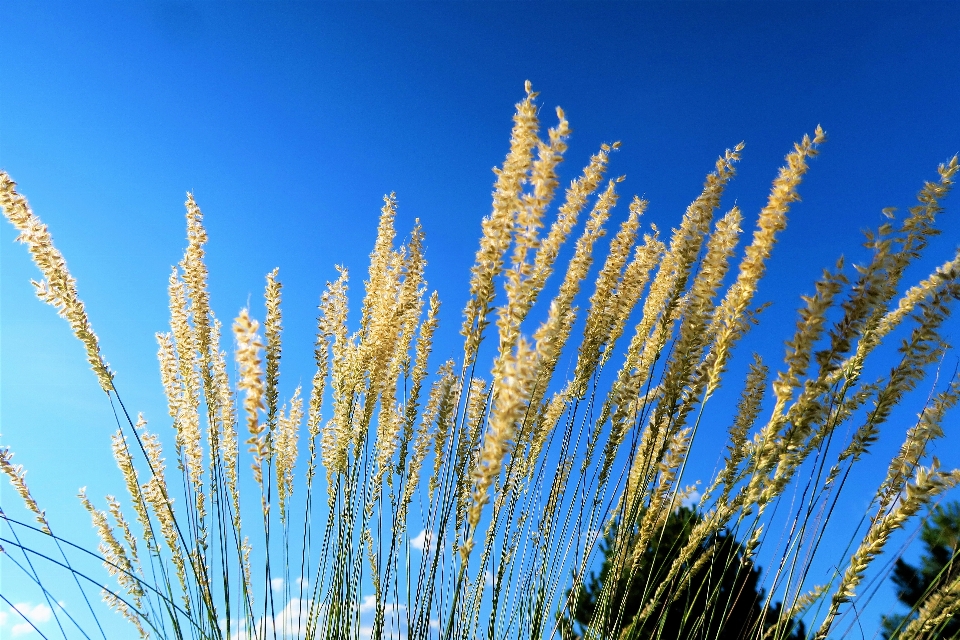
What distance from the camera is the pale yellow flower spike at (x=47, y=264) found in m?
2.25

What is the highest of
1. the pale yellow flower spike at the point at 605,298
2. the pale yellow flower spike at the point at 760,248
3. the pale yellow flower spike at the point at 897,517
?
the pale yellow flower spike at the point at 605,298

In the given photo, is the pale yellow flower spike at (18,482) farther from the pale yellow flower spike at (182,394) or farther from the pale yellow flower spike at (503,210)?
the pale yellow flower spike at (503,210)

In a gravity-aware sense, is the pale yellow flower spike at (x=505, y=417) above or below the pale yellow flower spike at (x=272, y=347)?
below

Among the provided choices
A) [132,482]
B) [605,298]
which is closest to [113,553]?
[132,482]

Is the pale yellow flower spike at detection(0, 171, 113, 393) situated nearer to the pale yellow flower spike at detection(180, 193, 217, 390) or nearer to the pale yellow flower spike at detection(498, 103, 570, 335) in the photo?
the pale yellow flower spike at detection(180, 193, 217, 390)

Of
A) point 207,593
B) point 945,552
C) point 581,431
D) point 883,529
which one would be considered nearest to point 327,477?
point 207,593

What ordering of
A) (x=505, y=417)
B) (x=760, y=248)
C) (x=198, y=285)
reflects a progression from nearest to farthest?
(x=505, y=417), (x=760, y=248), (x=198, y=285)

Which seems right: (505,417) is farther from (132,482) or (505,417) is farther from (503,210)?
(132,482)

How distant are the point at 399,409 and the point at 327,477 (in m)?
0.41

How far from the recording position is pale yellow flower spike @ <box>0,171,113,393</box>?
2.25 metres

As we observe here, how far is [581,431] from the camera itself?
269 cm

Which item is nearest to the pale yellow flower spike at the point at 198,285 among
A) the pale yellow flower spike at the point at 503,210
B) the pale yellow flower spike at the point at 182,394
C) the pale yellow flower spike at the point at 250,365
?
the pale yellow flower spike at the point at 182,394

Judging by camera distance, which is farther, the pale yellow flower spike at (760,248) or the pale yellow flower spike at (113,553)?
the pale yellow flower spike at (113,553)

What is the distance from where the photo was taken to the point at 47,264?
2273 millimetres
